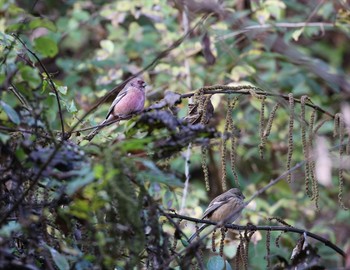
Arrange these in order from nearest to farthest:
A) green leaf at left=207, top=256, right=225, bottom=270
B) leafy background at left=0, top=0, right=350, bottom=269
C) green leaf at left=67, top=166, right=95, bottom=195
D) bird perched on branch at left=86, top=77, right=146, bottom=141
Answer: green leaf at left=67, top=166, right=95, bottom=195 → leafy background at left=0, top=0, right=350, bottom=269 → green leaf at left=207, top=256, right=225, bottom=270 → bird perched on branch at left=86, top=77, right=146, bottom=141

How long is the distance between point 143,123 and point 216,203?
3.12 meters

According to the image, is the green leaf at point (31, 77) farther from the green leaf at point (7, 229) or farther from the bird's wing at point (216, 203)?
the bird's wing at point (216, 203)

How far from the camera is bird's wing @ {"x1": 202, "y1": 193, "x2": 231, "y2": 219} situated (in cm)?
537

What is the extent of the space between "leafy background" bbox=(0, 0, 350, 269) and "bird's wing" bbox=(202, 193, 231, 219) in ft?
0.65

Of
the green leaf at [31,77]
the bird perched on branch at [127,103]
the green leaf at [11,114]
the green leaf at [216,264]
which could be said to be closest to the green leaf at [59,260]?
the green leaf at [11,114]

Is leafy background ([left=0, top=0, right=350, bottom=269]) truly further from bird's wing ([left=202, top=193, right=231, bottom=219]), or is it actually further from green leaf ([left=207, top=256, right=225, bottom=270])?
bird's wing ([left=202, top=193, right=231, bottom=219])

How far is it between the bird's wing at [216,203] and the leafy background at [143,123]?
0.65 feet

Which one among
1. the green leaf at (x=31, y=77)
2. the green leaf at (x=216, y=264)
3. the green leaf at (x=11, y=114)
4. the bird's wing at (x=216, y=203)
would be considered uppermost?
the bird's wing at (x=216, y=203)

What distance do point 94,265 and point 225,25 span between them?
4731mm

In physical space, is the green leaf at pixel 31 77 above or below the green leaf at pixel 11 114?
above

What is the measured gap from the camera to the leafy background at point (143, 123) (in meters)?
2.28

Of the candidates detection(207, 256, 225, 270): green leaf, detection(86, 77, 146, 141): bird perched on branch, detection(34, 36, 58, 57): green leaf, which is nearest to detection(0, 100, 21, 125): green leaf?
detection(34, 36, 58, 57): green leaf

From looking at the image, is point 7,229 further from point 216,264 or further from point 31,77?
point 216,264

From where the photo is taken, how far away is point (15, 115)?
2393 millimetres
